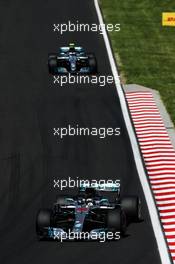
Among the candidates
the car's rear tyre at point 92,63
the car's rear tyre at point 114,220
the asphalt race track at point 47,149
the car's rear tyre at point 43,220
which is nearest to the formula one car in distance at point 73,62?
the car's rear tyre at point 92,63

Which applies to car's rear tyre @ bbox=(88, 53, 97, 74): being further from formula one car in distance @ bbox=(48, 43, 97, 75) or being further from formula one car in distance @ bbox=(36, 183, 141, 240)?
formula one car in distance @ bbox=(36, 183, 141, 240)

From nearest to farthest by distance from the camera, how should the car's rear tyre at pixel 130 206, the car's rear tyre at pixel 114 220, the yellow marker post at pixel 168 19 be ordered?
1. the car's rear tyre at pixel 114 220
2. the car's rear tyre at pixel 130 206
3. the yellow marker post at pixel 168 19

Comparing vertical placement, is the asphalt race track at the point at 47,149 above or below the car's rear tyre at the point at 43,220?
above

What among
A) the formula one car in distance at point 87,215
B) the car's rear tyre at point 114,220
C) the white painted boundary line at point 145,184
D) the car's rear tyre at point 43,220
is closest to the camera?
the car's rear tyre at point 114,220

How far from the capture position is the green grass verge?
3444cm

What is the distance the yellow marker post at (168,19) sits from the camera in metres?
45.0

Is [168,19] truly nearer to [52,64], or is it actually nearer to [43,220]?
[52,64]

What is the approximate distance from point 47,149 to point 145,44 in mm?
16155

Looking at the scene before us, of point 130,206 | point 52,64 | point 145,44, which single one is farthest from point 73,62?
point 130,206

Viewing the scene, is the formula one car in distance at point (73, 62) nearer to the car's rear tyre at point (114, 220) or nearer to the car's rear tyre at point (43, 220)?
the car's rear tyre at point (43, 220)

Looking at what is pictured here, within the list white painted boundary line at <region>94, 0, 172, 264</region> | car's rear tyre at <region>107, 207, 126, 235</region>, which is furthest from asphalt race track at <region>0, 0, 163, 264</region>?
car's rear tyre at <region>107, 207, 126, 235</region>

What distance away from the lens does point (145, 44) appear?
40781 millimetres

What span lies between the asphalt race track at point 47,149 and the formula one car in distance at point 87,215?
47cm

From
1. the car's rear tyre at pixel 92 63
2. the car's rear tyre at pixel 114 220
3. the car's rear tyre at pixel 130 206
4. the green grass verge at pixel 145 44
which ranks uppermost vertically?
the green grass verge at pixel 145 44
